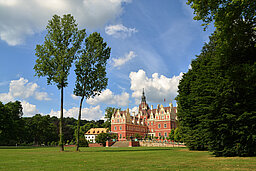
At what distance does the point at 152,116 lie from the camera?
9681 centimetres

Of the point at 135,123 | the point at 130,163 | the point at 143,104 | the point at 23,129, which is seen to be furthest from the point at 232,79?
the point at 143,104

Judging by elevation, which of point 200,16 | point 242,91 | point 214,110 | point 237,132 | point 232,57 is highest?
point 200,16

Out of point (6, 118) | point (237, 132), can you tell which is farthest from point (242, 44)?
point (6, 118)

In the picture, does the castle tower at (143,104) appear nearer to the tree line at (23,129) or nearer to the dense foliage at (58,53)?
the tree line at (23,129)

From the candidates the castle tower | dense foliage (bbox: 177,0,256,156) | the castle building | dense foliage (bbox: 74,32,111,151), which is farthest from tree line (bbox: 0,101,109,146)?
dense foliage (bbox: 177,0,256,156)

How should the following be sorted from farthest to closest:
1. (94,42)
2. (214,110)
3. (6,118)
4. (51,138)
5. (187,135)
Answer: (51,138), (6,118), (94,42), (187,135), (214,110)

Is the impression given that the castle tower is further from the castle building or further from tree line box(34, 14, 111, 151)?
tree line box(34, 14, 111, 151)

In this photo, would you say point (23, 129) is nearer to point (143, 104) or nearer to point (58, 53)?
point (58, 53)

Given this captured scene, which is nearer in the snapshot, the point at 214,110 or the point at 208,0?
the point at 208,0

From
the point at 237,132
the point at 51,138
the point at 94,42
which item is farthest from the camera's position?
the point at 51,138

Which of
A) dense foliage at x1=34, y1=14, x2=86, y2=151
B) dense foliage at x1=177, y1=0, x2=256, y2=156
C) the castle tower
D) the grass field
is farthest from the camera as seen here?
the castle tower

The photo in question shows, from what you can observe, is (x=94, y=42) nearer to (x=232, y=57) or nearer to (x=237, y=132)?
(x=232, y=57)

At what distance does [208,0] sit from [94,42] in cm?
2041

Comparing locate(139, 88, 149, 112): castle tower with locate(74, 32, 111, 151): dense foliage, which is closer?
locate(74, 32, 111, 151): dense foliage
